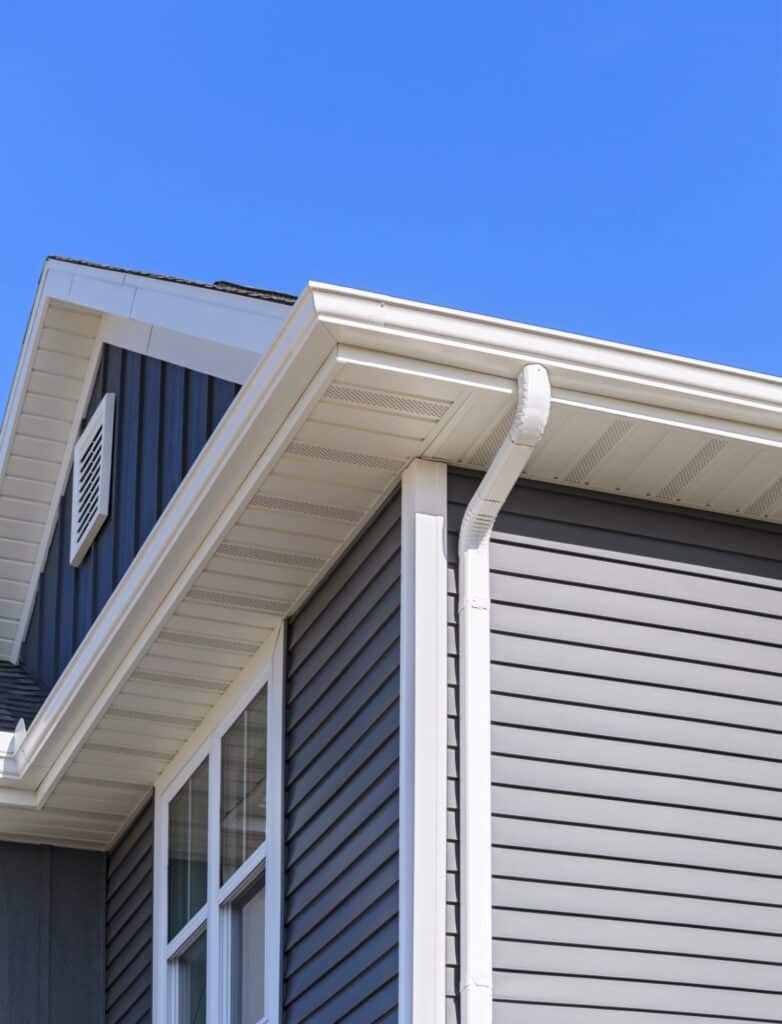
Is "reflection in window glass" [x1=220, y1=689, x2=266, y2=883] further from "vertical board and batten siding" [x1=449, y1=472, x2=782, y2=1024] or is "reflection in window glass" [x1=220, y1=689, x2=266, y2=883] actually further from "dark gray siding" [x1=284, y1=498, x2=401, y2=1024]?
"vertical board and batten siding" [x1=449, y1=472, x2=782, y2=1024]

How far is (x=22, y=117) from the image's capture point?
89.2 ft

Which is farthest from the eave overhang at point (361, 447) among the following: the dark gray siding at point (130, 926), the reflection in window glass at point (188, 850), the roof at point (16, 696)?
the roof at point (16, 696)

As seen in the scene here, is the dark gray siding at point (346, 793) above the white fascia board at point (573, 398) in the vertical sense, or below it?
below

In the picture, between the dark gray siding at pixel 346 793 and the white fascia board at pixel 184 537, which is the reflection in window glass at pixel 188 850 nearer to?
the white fascia board at pixel 184 537

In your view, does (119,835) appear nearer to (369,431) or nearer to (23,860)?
(23,860)

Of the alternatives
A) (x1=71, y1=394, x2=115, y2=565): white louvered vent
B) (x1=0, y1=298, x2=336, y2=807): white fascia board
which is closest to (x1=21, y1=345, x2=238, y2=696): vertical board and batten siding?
(x1=71, y1=394, x2=115, y2=565): white louvered vent

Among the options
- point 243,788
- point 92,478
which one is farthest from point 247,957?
point 92,478

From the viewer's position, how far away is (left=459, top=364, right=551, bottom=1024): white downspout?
5.37 meters

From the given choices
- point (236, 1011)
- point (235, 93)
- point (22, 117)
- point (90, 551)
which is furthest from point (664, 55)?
point (236, 1011)

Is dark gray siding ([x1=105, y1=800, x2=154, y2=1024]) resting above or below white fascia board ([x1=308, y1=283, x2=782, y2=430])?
below

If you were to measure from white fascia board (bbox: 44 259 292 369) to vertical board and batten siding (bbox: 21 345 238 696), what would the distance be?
0.22m

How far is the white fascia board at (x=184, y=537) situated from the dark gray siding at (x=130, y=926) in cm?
54

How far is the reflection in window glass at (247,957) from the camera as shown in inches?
276

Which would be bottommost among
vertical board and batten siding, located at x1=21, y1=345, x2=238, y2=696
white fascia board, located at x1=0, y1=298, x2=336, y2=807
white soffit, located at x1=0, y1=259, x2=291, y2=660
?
white fascia board, located at x1=0, y1=298, x2=336, y2=807
